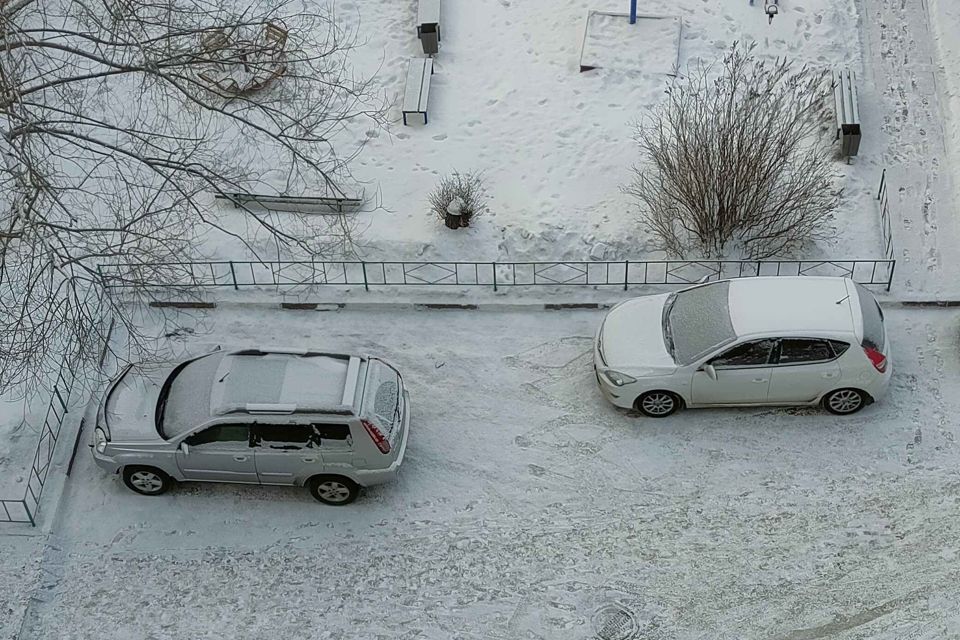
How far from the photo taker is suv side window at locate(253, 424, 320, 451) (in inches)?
567

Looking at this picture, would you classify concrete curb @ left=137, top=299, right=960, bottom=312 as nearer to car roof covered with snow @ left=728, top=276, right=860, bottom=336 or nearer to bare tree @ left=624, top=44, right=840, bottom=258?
bare tree @ left=624, top=44, right=840, bottom=258

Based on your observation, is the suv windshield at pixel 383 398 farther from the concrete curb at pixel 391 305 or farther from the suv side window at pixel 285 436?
the concrete curb at pixel 391 305

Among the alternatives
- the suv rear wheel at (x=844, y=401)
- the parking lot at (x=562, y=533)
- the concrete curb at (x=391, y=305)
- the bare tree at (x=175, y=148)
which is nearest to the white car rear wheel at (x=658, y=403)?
the parking lot at (x=562, y=533)

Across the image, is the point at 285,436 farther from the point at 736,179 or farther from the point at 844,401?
the point at 736,179

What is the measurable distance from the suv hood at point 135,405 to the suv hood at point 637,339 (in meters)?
6.15

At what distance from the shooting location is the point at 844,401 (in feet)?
50.9

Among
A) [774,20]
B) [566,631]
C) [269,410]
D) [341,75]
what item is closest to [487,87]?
[341,75]

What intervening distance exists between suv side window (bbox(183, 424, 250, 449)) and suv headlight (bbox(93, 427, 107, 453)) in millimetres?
1133

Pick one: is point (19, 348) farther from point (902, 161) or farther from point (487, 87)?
point (902, 161)

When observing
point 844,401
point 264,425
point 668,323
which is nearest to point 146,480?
point 264,425

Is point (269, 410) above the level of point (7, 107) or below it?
below

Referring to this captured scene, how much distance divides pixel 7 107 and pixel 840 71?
1395 cm

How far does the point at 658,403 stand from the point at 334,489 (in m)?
4.59

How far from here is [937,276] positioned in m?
17.5
